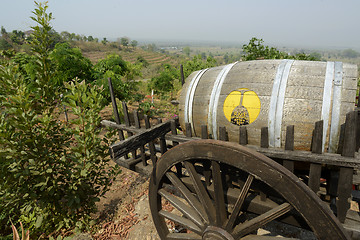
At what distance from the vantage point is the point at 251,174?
151 cm

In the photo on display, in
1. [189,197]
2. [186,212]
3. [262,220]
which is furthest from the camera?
[186,212]

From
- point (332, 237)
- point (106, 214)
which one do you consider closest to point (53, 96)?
point (106, 214)

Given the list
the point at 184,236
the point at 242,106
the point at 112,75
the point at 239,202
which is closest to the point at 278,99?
the point at 242,106

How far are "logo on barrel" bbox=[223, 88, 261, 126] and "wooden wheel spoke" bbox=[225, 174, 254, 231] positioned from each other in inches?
21.3

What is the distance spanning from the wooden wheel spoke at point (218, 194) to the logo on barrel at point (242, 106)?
0.49m

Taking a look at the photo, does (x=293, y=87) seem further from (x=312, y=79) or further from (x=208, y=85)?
(x=208, y=85)

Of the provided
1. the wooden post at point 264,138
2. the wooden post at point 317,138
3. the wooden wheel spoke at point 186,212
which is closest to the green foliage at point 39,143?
the wooden wheel spoke at point 186,212

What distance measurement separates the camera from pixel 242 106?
1847 millimetres

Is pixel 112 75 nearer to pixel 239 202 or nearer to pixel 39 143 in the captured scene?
pixel 39 143

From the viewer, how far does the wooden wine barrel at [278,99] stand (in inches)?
60.5

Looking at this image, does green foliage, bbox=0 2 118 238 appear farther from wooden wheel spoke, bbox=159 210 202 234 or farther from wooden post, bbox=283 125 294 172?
Result: wooden post, bbox=283 125 294 172

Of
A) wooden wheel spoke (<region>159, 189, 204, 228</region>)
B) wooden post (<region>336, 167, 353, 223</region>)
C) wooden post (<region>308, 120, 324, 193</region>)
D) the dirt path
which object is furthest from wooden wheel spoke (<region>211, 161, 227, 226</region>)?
the dirt path

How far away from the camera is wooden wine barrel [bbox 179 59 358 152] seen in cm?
154

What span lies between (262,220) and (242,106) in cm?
101
